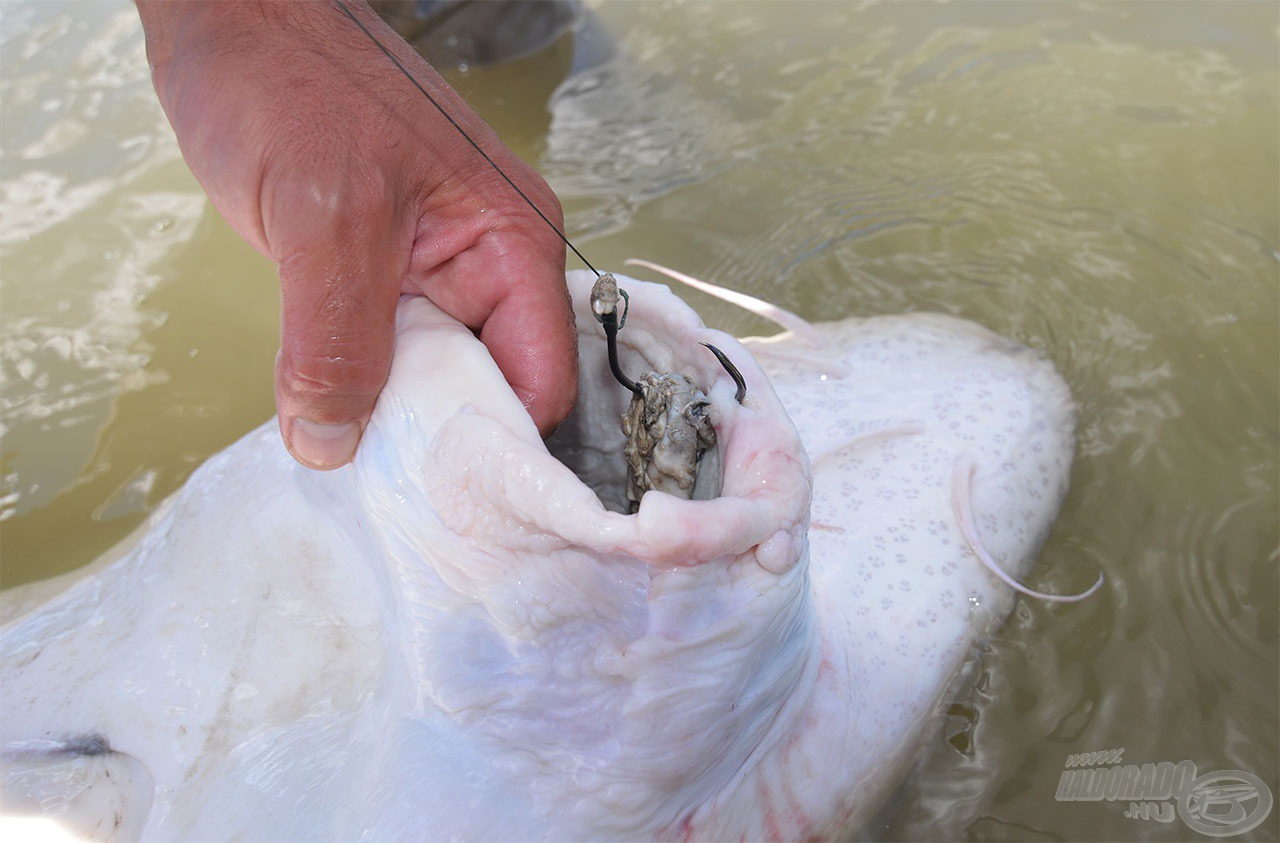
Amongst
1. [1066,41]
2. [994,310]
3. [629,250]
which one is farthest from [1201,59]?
[629,250]

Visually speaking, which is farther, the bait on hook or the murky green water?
the murky green water

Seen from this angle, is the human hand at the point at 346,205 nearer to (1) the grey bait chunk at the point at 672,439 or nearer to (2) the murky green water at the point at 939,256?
(1) the grey bait chunk at the point at 672,439

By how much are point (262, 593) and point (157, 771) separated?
29 cm

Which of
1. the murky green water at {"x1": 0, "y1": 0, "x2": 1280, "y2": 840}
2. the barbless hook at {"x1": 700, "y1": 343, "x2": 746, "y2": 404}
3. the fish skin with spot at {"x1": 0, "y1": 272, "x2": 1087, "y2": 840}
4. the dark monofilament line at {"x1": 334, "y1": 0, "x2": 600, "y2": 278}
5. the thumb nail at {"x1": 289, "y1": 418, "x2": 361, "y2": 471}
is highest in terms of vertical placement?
the dark monofilament line at {"x1": 334, "y1": 0, "x2": 600, "y2": 278}

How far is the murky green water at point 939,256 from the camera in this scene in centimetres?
217

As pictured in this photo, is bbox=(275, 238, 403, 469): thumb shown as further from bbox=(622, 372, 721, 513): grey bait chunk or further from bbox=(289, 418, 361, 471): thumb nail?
bbox=(622, 372, 721, 513): grey bait chunk

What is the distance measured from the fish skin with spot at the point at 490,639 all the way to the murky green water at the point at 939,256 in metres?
0.46

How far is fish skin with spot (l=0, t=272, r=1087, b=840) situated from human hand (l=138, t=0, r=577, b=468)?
0.06 m

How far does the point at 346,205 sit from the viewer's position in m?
1.23

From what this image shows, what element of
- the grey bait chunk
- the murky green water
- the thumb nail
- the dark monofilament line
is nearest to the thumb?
the thumb nail

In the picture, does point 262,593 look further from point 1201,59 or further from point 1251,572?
point 1201,59

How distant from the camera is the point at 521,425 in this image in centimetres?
117

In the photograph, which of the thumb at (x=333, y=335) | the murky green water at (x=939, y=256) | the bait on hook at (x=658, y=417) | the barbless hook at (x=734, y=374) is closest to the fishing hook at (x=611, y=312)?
the bait on hook at (x=658, y=417)

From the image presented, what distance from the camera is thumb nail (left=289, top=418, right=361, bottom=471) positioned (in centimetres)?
131
